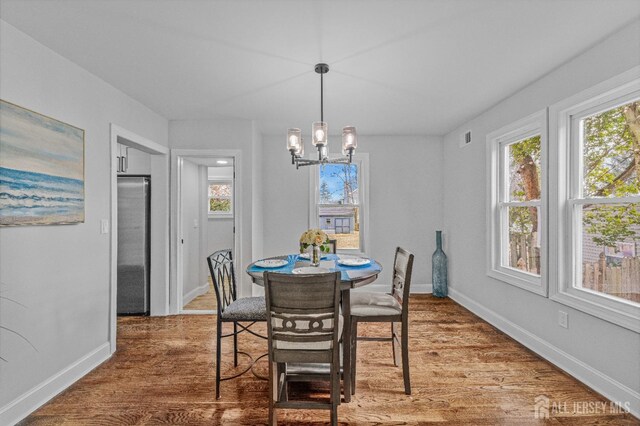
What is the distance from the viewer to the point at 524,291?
10.3ft

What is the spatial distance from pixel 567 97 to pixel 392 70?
1373 mm

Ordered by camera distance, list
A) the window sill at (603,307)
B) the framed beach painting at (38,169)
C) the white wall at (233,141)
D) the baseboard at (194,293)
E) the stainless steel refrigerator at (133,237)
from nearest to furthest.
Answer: the framed beach painting at (38,169)
the window sill at (603,307)
the stainless steel refrigerator at (133,237)
the white wall at (233,141)
the baseboard at (194,293)

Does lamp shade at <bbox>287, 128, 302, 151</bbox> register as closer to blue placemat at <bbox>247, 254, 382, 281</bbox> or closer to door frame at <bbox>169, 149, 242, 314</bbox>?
blue placemat at <bbox>247, 254, 382, 281</bbox>

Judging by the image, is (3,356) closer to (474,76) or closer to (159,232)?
(159,232)

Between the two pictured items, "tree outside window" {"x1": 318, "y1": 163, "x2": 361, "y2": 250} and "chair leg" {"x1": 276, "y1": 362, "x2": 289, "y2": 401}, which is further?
"tree outside window" {"x1": 318, "y1": 163, "x2": 361, "y2": 250}

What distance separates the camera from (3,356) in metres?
1.97

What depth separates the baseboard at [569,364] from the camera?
2117 millimetres

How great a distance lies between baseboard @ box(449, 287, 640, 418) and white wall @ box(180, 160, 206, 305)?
3798 millimetres

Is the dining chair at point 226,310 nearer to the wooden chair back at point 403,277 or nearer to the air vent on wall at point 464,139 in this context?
the wooden chair back at point 403,277

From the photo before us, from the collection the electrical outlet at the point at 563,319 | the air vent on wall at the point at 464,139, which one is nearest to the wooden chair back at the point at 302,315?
the electrical outlet at the point at 563,319

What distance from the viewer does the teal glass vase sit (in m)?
4.79

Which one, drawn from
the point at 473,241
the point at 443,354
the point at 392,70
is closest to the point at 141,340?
the point at 443,354

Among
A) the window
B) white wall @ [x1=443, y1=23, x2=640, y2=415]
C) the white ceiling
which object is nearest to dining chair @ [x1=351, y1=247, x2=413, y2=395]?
white wall @ [x1=443, y1=23, x2=640, y2=415]

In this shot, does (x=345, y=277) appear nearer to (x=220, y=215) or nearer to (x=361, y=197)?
(x=361, y=197)
